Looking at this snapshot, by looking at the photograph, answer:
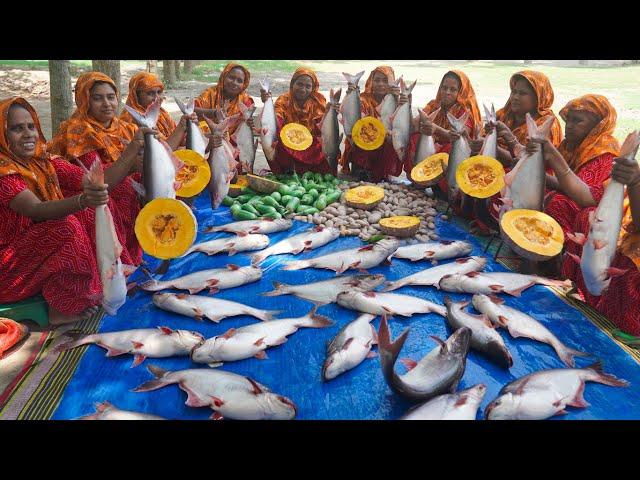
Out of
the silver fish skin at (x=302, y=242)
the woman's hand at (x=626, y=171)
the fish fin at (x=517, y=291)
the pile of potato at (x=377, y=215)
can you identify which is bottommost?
the fish fin at (x=517, y=291)

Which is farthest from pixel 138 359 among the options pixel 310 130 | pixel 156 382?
pixel 310 130

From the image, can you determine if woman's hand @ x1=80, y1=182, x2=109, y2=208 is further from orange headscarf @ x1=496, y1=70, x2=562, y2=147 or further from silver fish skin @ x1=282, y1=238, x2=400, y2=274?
orange headscarf @ x1=496, y1=70, x2=562, y2=147

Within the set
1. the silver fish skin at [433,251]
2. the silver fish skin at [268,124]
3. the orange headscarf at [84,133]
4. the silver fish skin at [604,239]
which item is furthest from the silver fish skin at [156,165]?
the silver fish skin at [604,239]

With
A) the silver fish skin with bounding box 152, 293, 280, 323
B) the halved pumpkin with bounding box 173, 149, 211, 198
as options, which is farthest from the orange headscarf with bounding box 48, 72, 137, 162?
the silver fish skin with bounding box 152, 293, 280, 323

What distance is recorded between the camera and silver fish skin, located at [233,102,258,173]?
552 cm

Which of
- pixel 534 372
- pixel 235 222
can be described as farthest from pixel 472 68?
pixel 534 372

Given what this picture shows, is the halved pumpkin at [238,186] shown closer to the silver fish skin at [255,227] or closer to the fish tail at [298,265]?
the silver fish skin at [255,227]

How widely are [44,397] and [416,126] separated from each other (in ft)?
15.3

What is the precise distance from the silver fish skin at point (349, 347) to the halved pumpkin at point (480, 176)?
6.05 ft

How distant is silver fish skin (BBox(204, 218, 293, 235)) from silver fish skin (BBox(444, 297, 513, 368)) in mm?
1892

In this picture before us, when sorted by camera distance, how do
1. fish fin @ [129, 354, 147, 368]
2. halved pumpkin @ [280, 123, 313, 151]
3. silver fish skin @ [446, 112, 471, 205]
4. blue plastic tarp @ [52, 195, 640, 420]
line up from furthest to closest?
halved pumpkin @ [280, 123, 313, 151]
silver fish skin @ [446, 112, 471, 205]
fish fin @ [129, 354, 147, 368]
blue plastic tarp @ [52, 195, 640, 420]

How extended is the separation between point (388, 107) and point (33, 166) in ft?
12.6

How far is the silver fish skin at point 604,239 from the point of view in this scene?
3.13 metres

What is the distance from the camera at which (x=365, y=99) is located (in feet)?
20.9
